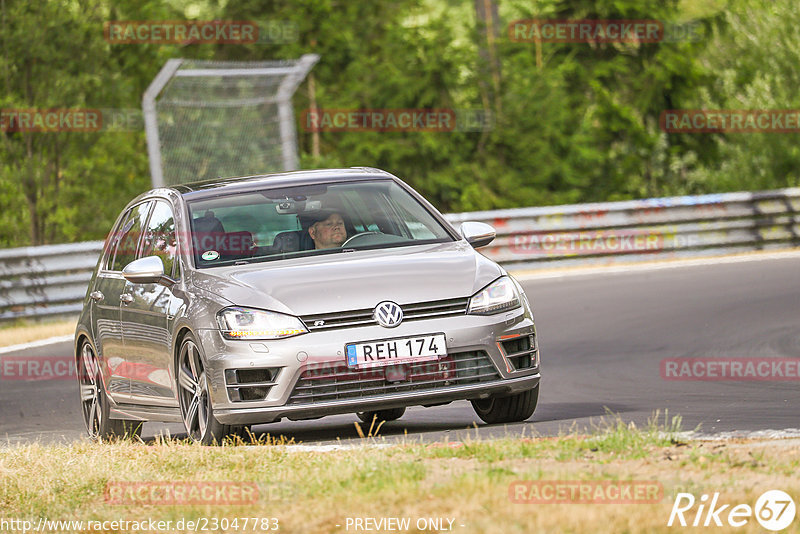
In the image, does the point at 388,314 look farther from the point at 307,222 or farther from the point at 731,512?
the point at 731,512

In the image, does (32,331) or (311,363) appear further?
(32,331)

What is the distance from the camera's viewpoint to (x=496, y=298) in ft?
27.7

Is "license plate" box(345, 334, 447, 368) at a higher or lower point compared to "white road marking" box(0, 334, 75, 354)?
higher

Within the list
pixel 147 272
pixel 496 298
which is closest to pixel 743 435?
pixel 496 298

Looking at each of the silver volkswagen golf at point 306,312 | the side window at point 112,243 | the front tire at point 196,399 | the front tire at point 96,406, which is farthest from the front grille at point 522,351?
the side window at point 112,243

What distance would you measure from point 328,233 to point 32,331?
30.6 ft

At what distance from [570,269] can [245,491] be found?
15408mm

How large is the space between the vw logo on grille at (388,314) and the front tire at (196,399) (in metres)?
1.02

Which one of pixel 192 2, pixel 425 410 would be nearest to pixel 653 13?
pixel 192 2

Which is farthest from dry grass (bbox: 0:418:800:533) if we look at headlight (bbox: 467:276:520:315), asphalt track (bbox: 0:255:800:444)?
headlight (bbox: 467:276:520:315)

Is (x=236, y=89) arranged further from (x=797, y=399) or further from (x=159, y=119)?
(x=797, y=399)

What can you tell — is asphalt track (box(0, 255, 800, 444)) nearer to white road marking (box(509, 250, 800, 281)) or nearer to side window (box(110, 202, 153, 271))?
white road marking (box(509, 250, 800, 281))

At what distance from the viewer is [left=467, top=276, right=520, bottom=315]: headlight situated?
8.32m

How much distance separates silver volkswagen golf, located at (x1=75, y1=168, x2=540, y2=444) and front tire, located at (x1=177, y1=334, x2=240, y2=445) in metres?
0.01
